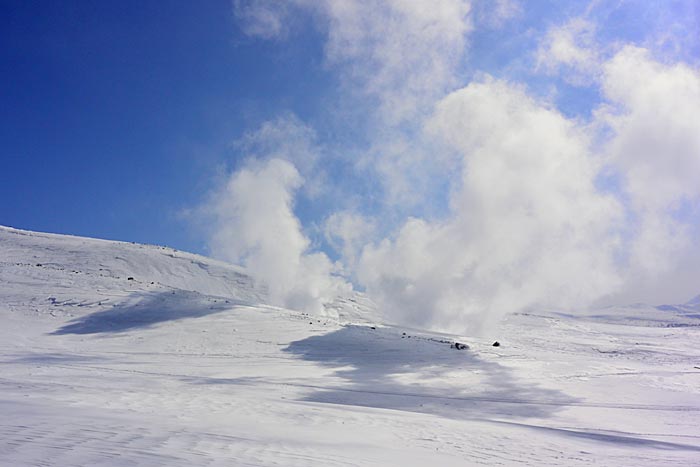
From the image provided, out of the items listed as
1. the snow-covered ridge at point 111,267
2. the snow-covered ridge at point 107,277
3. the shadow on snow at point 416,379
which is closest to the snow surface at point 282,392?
the shadow on snow at point 416,379

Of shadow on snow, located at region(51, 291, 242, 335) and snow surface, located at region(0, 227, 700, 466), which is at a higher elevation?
shadow on snow, located at region(51, 291, 242, 335)

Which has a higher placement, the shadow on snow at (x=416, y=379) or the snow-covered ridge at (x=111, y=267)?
the snow-covered ridge at (x=111, y=267)

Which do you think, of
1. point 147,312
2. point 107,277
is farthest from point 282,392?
point 107,277

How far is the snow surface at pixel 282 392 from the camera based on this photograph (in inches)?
372

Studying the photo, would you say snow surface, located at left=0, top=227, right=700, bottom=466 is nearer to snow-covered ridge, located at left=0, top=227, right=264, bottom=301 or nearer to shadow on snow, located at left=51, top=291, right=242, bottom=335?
shadow on snow, located at left=51, top=291, right=242, bottom=335

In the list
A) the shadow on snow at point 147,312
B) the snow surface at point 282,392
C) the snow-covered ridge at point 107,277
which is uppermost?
the snow-covered ridge at point 107,277

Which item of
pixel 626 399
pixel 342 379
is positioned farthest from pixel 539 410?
pixel 342 379

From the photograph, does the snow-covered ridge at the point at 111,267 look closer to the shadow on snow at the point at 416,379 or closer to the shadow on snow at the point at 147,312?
the shadow on snow at the point at 147,312

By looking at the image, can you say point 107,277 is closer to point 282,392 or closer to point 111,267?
point 111,267

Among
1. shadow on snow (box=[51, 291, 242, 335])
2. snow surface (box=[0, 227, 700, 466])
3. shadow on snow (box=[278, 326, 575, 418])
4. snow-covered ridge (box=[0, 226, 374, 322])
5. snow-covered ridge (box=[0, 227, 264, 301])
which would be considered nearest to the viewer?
snow surface (box=[0, 227, 700, 466])

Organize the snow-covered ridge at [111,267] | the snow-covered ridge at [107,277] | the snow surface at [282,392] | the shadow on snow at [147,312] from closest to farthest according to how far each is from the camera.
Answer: the snow surface at [282,392] < the shadow on snow at [147,312] < the snow-covered ridge at [107,277] < the snow-covered ridge at [111,267]

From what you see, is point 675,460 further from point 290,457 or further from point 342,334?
point 342,334

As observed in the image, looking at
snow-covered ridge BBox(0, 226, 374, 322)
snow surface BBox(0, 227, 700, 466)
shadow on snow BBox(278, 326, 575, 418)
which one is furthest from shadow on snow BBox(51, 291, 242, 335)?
shadow on snow BBox(278, 326, 575, 418)

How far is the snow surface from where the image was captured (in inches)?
372
